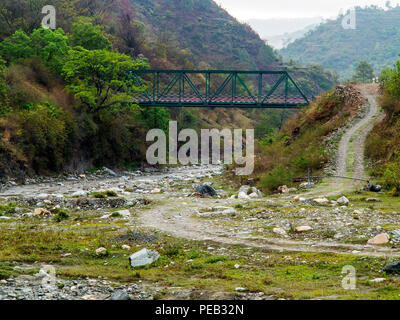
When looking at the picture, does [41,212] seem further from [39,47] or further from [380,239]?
[39,47]

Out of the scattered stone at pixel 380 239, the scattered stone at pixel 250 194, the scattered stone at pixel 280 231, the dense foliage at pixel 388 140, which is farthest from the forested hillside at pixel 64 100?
the scattered stone at pixel 380 239

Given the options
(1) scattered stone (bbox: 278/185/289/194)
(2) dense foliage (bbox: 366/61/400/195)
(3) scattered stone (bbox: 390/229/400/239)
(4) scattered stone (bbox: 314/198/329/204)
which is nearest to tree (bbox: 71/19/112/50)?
(2) dense foliage (bbox: 366/61/400/195)

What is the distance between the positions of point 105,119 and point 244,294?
39.7 meters

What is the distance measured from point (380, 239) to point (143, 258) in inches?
248

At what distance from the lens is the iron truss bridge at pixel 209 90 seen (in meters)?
46.3

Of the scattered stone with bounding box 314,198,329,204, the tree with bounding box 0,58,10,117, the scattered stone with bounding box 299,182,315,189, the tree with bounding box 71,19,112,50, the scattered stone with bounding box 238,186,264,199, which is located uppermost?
the tree with bounding box 71,19,112,50

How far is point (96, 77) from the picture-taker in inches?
1786

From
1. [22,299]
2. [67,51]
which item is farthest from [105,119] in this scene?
[22,299]

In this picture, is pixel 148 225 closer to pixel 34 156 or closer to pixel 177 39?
pixel 34 156

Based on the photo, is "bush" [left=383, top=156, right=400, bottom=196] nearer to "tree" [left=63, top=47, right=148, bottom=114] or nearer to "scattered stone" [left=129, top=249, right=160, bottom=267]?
"scattered stone" [left=129, top=249, right=160, bottom=267]

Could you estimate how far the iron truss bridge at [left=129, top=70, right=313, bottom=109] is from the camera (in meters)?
46.3

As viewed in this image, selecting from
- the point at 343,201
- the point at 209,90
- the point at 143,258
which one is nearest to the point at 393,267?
the point at 143,258

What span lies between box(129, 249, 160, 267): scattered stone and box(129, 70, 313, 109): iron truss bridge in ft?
104

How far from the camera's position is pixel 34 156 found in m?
35.2
